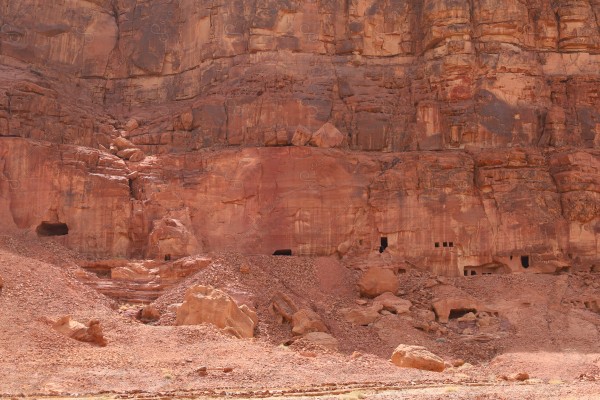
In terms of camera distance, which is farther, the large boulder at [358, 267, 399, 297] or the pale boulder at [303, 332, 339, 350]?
the large boulder at [358, 267, 399, 297]

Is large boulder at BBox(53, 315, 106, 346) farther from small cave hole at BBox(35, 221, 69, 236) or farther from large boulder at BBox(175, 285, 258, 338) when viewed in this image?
small cave hole at BBox(35, 221, 69, 236)

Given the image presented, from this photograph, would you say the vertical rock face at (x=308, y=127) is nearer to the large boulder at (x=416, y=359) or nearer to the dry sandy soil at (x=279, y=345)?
the dry sandy soil at (x=279, y=345)

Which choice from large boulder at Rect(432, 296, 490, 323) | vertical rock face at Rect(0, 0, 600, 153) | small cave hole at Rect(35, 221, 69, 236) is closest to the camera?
large boulder at Rect(432, 296, 490, 323)

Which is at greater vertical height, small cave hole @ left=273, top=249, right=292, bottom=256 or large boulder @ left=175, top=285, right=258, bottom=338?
small cave hole @ left=273, top=249, right=292, bottom=256

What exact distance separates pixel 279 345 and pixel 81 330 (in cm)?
796

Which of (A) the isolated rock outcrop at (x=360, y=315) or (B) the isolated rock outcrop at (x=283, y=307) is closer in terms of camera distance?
(B) the isolated rock outcrop at (x=283, y=307)

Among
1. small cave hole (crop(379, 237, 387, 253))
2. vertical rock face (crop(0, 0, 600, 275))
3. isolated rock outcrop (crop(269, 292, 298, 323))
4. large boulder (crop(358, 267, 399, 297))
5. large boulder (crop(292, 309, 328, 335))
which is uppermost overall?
vertical rock face (crop(0, 0, 600, 275))

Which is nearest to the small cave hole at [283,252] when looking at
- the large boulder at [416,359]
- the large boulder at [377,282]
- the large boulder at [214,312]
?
the large boulder at [377,282]

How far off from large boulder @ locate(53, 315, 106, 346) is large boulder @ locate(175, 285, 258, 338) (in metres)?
3.94

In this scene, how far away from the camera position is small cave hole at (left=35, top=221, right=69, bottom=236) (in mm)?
43781

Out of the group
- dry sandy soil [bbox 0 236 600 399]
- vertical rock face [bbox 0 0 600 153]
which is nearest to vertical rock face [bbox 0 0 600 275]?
vertical rock face [bbox 0 0 600 153]

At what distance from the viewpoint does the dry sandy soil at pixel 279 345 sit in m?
Result: 27.6

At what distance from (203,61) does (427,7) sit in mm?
13759

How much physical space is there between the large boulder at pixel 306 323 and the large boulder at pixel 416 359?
413 cm
